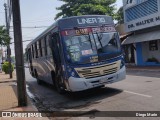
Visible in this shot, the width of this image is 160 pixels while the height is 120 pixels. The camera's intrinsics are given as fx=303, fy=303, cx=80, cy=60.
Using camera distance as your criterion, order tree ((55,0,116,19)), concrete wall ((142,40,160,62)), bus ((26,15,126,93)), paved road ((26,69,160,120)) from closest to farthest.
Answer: paved road ((26,69,160,120))
bus ((26,15,126,93))
concrete wall ((142,40,160,62))
tree ((55,0,116,19))

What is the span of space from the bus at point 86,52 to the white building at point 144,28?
43.0 ft

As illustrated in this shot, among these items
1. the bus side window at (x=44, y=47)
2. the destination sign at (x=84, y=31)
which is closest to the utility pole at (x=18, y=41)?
the destination sign at (x=84, y=31)

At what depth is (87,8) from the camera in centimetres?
3906

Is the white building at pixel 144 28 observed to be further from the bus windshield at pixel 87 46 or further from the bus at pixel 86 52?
the bus windshield at pixel 87 46

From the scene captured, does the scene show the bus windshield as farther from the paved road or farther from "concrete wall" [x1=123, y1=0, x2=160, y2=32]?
"concrete wall" [x1=123, y1=0, x2=160, y2=32]

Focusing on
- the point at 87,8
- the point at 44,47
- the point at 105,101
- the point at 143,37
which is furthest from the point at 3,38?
the point at 87,8

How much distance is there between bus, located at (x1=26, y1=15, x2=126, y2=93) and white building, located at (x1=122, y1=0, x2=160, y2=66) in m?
13.1

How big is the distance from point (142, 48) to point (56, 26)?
19.4 m

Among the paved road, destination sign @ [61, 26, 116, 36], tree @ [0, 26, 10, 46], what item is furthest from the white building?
the paved road

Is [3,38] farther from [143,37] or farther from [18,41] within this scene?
[18,41]

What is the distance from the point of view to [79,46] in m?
11.2

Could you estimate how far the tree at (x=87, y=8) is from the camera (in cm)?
3891

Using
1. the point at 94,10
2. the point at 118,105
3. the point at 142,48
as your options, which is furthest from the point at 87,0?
Answer: the point at 118,105

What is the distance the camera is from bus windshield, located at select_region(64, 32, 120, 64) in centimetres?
1111
